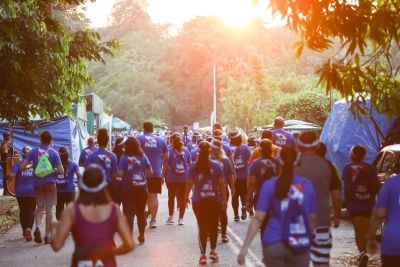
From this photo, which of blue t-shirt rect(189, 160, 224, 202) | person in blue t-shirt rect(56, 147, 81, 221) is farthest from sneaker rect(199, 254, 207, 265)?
person in blue t-shirt rect(56, 147, 81, 221)

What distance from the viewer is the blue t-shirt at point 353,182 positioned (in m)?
9.49

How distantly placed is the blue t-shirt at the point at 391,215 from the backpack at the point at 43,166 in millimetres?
7356

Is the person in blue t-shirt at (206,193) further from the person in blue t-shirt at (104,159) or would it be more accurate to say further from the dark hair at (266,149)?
the person in blue t-shirt at (104,159)

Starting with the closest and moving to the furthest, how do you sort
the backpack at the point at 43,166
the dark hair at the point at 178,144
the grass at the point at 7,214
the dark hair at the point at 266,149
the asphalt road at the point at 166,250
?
1. the dark hair at the point at 266,149
2. the asphalt road at the point at 166,250
3. the backpack at the point at 43,166
4. the dark hair at the point at 178,144
5. the grass at the point at 7,214

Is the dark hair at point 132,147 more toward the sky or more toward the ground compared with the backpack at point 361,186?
more toward the sky

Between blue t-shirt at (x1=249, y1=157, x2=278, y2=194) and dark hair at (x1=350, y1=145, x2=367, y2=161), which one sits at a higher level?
dark hair at (x1=350, y1=145, x2=367, y2=161)

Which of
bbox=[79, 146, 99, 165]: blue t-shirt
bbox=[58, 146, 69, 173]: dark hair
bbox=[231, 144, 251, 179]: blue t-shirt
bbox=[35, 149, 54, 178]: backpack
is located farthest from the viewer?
bbox=[231, 144, 251, 179]: blue t-shirt

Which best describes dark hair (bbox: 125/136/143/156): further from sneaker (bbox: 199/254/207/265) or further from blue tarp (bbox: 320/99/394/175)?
blue tarp (bbox: 320/99/394/175)

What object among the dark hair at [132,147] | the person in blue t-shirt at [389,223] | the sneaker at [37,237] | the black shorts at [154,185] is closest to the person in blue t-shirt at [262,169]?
the dark hair at [132,147]

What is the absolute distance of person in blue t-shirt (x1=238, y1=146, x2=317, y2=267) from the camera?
5.76 m

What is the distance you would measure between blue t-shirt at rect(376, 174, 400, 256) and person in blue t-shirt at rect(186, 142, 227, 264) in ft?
13.0

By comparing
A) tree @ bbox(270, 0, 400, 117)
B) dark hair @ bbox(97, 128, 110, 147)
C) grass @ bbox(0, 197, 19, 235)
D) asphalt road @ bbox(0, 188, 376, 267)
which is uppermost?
tree @ bbox(270, 0, 400, 117)

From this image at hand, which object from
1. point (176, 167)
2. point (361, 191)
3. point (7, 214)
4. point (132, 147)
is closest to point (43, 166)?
point (132, 147)

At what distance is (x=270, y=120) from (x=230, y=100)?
4800 mm
